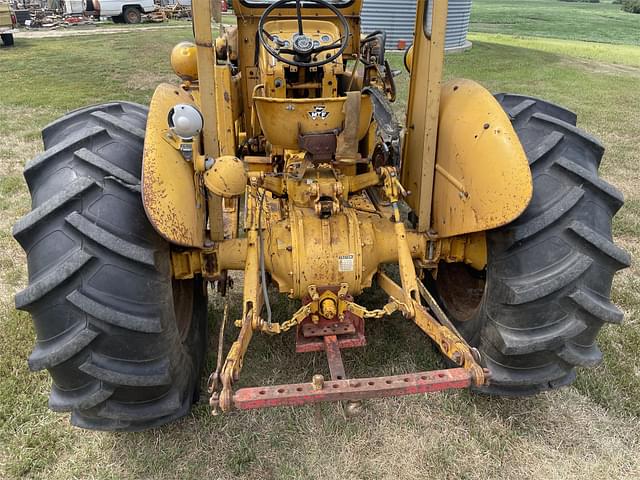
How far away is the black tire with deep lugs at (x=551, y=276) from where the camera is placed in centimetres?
242

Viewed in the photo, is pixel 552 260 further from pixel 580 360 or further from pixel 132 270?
pixel 132 270

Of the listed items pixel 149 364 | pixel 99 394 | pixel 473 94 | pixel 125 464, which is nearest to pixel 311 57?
pixel 473 94

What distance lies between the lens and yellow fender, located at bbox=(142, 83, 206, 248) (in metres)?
2.30

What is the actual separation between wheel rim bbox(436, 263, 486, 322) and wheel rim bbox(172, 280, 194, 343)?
156cm

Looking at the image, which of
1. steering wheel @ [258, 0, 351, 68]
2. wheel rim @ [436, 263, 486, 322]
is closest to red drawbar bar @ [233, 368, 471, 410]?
wheel rim @ [436, 263, 486, 322]

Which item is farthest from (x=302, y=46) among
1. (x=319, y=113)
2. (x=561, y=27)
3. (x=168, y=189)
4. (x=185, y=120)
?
(x=561, y=27)

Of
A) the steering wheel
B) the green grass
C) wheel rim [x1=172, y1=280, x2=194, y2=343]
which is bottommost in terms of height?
the green grass

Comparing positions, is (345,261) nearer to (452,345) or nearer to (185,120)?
(452,345)

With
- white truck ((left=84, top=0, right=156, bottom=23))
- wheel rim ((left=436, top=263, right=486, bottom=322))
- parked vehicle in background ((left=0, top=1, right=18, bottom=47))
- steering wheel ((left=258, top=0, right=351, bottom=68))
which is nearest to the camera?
steering wheel ((left=258, top=0, right=351, bottom=68))

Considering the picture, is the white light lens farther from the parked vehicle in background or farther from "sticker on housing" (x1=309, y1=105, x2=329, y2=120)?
the parked vehicle in background

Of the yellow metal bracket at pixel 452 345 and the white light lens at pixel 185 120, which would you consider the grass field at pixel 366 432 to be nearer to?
the yellow metal bracket at pixel 452 345

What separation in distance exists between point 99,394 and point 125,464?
577mm

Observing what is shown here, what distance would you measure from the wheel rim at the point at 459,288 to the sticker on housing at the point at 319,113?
4.69ft

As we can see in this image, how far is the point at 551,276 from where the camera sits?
95.3 inches
